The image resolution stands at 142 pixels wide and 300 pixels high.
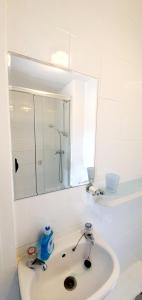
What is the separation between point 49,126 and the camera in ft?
3.11

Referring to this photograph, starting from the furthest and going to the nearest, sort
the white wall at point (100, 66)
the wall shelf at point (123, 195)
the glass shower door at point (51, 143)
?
the wall shelf at point (123, 195), the glass shower door at point (51, 143), the white wall at point (100, 66)

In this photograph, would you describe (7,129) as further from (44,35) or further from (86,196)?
(86,196)

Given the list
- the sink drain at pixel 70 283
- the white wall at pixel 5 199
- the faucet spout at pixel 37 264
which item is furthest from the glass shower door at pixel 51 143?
the sink drain at pixel 70 283

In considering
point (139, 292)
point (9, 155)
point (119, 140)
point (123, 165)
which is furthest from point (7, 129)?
point (139, 292)

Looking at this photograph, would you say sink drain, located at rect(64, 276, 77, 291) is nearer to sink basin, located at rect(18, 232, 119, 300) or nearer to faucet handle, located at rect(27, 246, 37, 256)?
sink basin, located at rect(18, 232, 119, 300)

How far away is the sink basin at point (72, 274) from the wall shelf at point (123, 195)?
0.24m

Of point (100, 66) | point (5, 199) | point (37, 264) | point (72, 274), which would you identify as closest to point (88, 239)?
point (72, 274)

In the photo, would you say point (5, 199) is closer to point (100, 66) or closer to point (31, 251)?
point (31, 251)

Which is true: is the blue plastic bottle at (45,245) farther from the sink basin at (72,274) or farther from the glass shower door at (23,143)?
the glass shower door at (23,143)

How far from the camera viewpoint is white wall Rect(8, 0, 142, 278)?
0.78m

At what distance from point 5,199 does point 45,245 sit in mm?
334

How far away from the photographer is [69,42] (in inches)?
34.9

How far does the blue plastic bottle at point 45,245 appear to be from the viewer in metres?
0.82

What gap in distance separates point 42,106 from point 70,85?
0.23 meters
